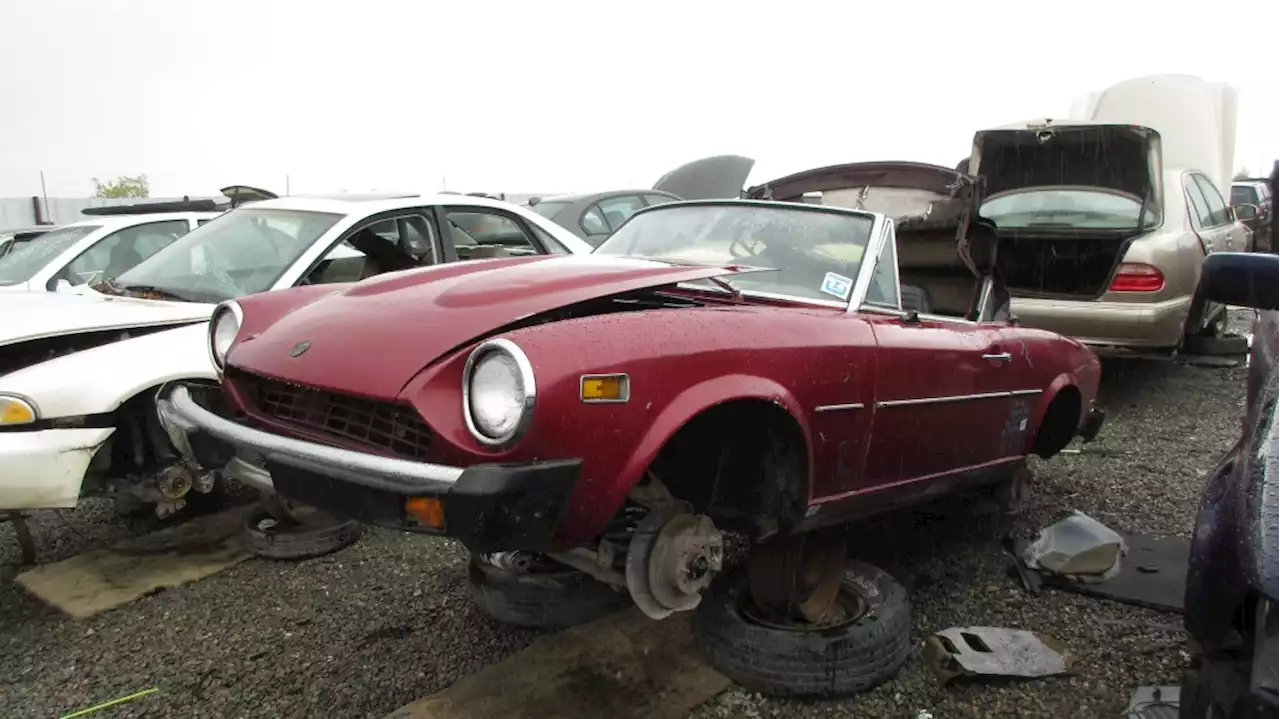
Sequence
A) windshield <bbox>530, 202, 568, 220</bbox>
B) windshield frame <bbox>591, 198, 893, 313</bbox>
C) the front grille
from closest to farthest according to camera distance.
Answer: the front grille → windshield frame <bbox>591, 198, 893, 313</bbox> → windshield <bbox>530, 202, 568, 220</bbox>

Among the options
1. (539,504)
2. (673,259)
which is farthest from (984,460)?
(539,504)

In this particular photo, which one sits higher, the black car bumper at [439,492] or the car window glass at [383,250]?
the car window glass at [383,250]

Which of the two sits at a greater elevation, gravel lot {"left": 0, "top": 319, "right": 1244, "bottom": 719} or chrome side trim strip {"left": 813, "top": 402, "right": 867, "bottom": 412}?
chrome side trim strip {"left": 813, "top": 402, "right": 867, "bottom": 412}

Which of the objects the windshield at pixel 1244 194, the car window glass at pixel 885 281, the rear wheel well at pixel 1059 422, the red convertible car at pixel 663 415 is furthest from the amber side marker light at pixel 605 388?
the windshield at pixel 1244 194

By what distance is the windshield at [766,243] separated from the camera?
3010 mm

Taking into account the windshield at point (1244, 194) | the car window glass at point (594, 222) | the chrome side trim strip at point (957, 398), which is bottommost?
the chrome side trim strip at point (957, 398)

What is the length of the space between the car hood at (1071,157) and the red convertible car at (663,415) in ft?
9.82

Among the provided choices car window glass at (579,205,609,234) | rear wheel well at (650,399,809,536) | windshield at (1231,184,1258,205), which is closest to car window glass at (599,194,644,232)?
car window glass at (579,205,609,234)

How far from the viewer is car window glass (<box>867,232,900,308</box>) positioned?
9.93ft

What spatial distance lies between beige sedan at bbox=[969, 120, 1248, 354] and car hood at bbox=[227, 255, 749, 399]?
11.3 feet

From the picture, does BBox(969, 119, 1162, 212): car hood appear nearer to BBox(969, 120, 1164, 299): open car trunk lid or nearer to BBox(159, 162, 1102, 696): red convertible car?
BBox(969, 120, 1164, 299): open car trunk lid

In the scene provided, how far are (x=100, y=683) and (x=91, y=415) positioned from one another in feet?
3.50

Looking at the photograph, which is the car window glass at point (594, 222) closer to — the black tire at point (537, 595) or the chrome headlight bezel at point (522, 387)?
the black tire at point (537, 595)

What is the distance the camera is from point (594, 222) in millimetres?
8672
